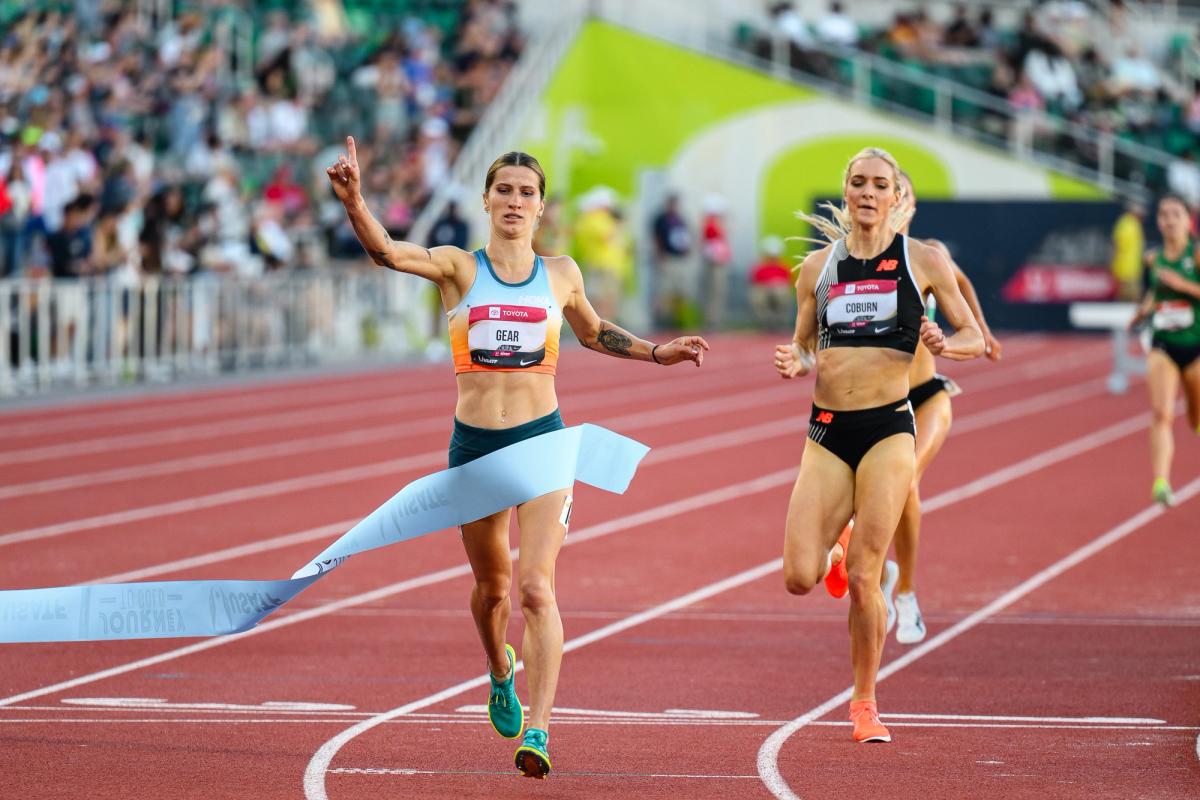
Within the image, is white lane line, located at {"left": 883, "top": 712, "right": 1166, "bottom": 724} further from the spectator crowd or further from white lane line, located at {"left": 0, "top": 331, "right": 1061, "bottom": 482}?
the spectator crowd

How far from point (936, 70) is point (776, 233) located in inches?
151

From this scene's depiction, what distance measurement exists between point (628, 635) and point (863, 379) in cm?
269

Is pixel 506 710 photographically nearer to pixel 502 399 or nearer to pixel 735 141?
pixel 502 399

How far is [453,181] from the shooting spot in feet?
94.7

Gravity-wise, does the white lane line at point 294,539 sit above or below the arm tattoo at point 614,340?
below

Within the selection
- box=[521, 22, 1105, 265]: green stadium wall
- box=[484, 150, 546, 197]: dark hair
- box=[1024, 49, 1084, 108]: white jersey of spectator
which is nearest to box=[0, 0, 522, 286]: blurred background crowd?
box=[521, 22, 1105, 265]: green stadium wall

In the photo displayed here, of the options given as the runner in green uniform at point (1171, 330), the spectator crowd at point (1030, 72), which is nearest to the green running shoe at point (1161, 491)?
the runner in green uniform at point (1171, 330)

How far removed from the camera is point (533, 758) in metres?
6.22

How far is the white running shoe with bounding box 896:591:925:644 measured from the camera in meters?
9.28

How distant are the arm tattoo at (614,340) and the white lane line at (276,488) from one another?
6.40 m

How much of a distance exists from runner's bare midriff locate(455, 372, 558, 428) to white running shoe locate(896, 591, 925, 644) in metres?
3.03

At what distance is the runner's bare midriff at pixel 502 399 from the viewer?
6805 mm

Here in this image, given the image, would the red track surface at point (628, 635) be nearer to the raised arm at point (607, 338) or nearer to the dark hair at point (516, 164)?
the raised arm at point (607, 338)

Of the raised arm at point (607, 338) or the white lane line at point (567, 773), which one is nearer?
the white lane line at point (567, 773)
